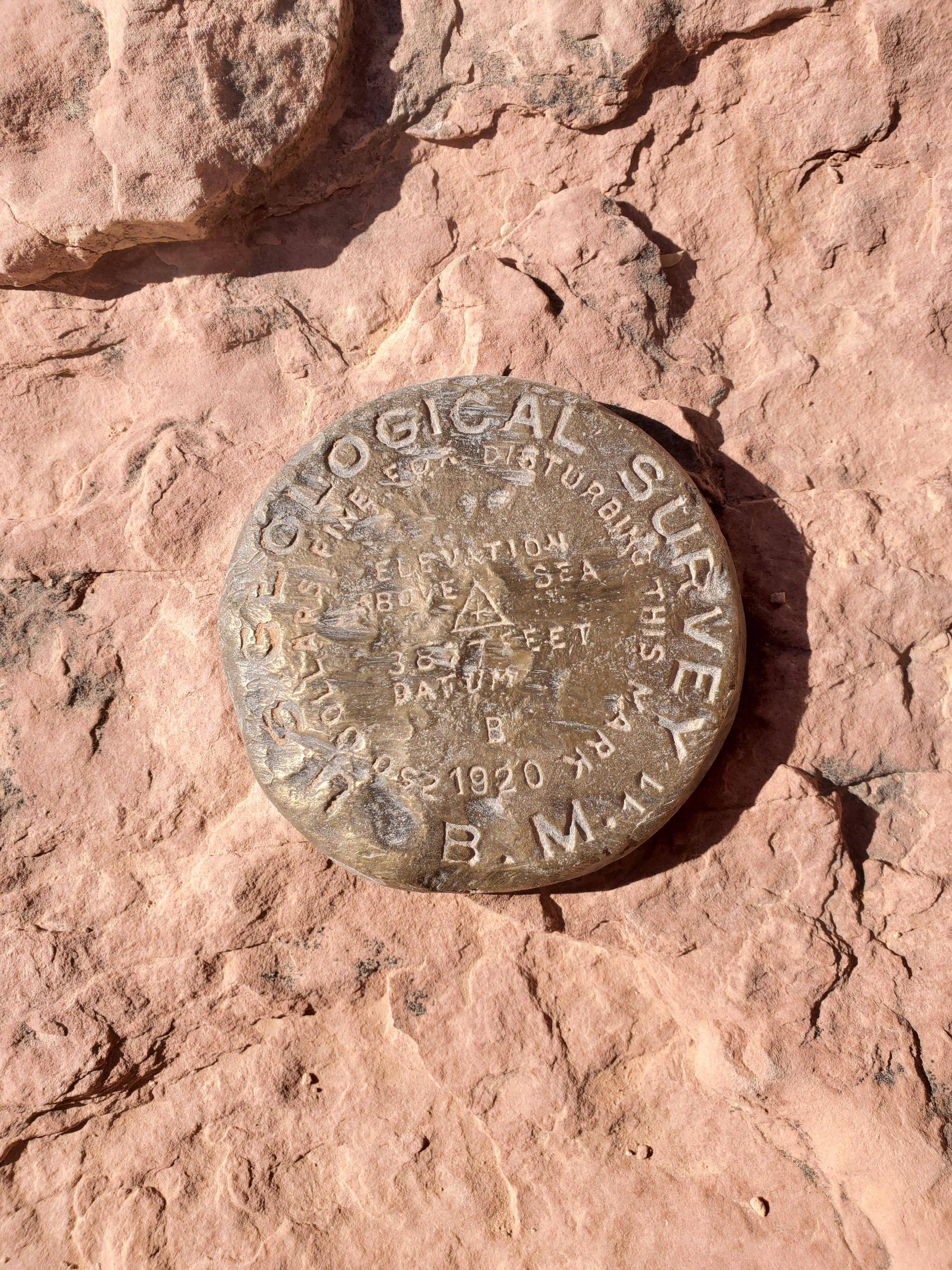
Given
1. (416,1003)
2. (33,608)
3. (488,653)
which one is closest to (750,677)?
(488,653)

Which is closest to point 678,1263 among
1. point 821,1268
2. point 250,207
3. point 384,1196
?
point 821,1268

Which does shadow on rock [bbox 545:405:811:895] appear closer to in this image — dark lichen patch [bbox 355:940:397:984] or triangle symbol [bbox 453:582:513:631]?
dark lichen patch [bbox 355:940:397:984]

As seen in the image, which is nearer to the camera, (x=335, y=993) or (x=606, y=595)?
(x=606, y=595)

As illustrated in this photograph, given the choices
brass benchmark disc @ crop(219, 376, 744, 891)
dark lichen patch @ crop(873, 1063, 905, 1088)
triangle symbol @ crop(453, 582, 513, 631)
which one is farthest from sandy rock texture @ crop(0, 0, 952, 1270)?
triangle symbol @ crop(453, 582, 513, 631)

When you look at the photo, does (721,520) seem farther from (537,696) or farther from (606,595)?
(537,696)

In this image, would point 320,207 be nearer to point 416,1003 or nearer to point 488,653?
point 488,653
